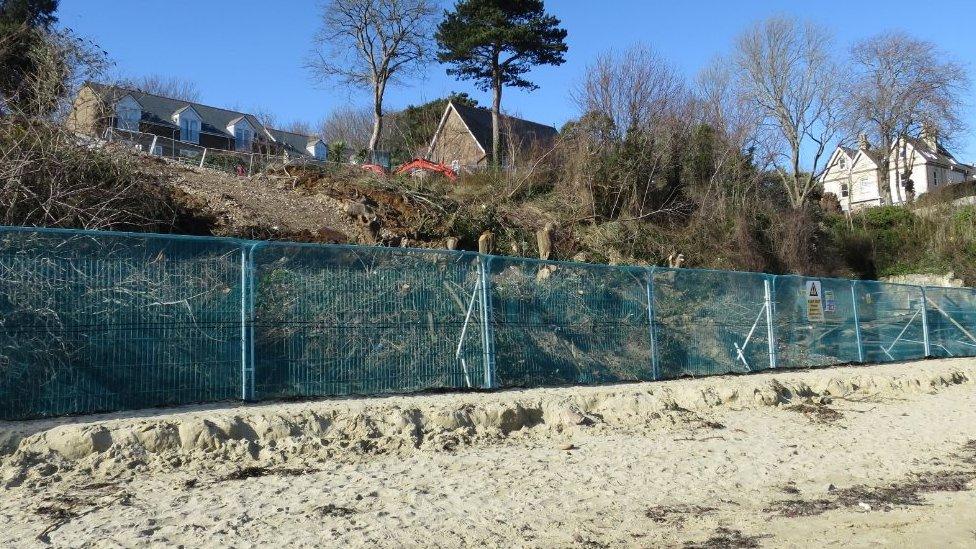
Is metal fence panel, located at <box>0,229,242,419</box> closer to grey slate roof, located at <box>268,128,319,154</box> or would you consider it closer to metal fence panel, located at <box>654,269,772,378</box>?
metal fence panel, located at <box>654,269,772,378</box>

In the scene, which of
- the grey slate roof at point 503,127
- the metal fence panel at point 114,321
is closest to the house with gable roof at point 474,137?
the grey slate roof at point 503,127

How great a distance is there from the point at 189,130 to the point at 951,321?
158 feet

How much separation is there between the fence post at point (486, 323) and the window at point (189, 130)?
47.9m

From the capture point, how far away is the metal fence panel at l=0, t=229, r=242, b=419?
778 cm

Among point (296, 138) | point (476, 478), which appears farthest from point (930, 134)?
point (476, 478)

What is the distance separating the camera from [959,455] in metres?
10.1

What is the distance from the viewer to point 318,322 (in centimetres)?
978

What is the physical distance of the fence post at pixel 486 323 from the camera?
11.2m

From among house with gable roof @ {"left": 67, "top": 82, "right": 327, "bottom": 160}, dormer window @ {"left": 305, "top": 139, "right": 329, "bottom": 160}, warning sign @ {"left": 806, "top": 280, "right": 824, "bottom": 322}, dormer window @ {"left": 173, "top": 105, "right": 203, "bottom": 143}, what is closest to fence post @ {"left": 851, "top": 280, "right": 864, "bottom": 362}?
warning sign @ {"left": 806, "top": 280, "right": 824, "bottom": 322}

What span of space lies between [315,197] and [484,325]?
924cm

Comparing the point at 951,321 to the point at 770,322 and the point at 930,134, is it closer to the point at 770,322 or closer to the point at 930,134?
the point at 770,322

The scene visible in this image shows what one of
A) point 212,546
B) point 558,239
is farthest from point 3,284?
point 558,239

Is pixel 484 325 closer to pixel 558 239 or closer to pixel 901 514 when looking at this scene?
pixel 901 514

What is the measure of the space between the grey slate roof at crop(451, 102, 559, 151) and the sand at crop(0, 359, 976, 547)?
702 inches
